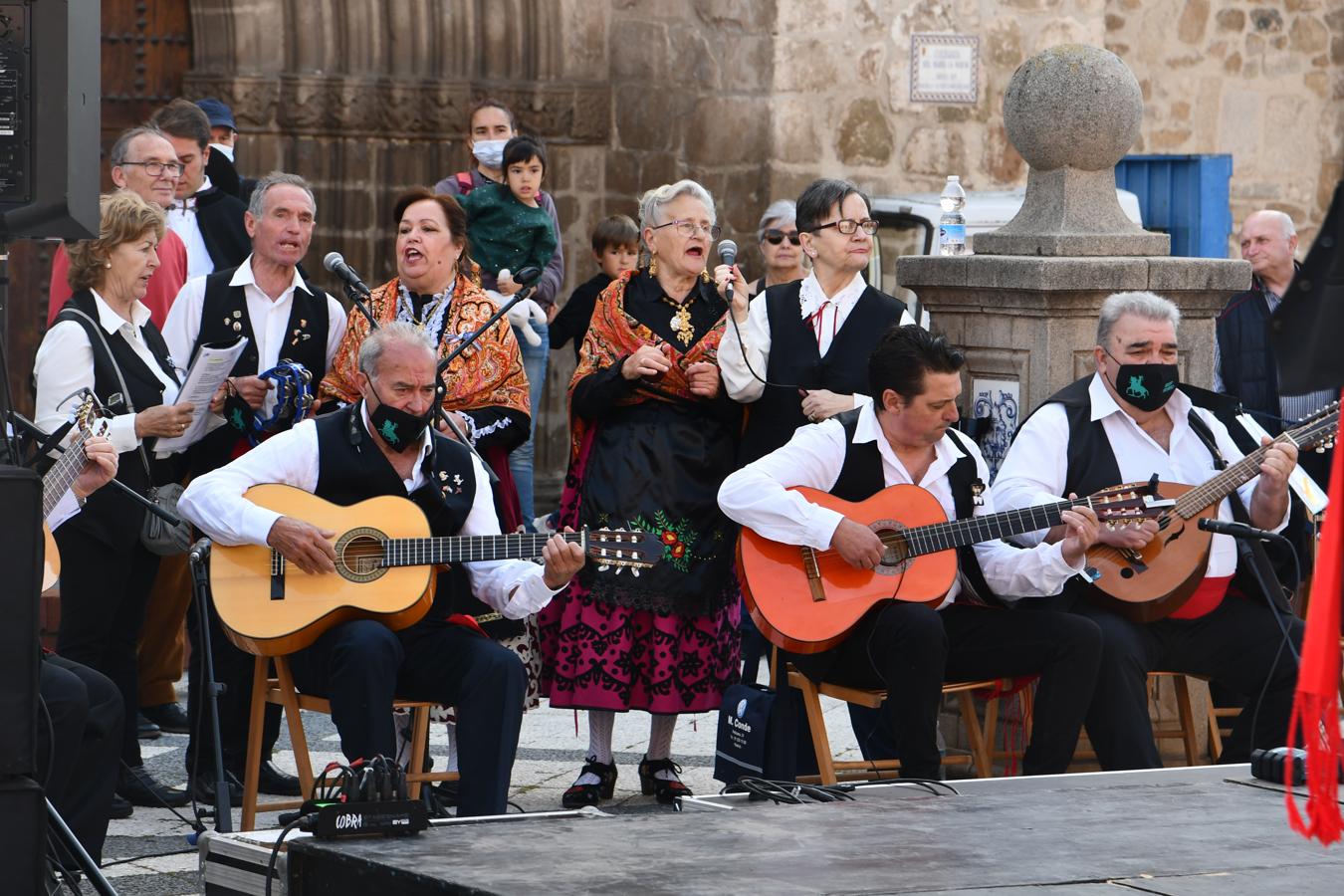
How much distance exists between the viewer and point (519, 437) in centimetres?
635

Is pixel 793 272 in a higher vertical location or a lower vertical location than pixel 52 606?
higher

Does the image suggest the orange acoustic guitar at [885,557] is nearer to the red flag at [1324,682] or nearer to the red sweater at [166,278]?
the red sweater at [166,278]

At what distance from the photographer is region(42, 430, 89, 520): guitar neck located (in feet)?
17.3

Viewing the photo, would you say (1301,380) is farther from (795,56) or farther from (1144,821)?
(795,56)

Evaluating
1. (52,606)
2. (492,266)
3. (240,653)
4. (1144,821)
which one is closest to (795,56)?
(492,266)

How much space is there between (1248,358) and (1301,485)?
6.73 feet

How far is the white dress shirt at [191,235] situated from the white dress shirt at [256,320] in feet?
3.59

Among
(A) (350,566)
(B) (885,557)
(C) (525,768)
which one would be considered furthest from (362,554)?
(C) (525,768)

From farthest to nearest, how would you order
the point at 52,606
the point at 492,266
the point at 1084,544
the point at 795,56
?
the point at 795,56
the point at 492,266
the point at 52,606
the point at 1084,544

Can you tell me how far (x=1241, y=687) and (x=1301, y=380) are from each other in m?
2.82

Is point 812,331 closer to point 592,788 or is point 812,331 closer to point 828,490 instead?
point 828,490

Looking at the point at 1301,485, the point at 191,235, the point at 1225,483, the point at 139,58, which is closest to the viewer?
the point at 1225,483

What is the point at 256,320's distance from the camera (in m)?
6.42

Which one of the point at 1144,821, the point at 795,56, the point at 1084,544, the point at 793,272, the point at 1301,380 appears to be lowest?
the point at 1144,821
